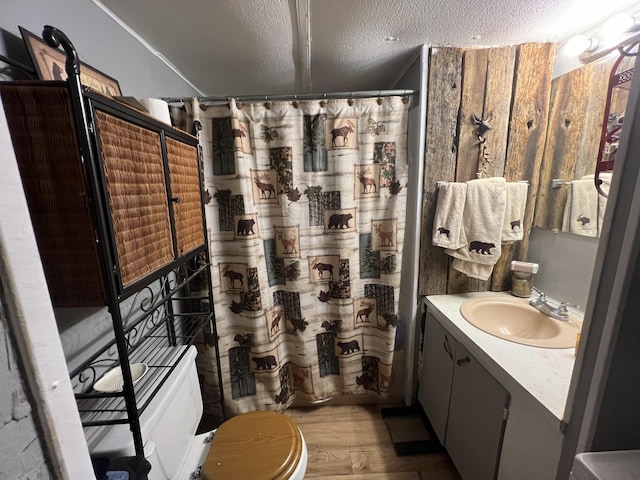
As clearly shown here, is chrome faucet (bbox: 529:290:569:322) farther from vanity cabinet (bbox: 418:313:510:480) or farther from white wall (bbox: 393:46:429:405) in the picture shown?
white wall (bbox: 393:46:429:405)

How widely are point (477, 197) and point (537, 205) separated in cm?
40

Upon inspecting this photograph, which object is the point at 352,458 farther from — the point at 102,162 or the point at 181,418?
the point at 102,162

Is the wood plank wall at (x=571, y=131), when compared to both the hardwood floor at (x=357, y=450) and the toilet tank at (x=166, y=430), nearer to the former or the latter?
the hardwood floor at (x=357, y=450)

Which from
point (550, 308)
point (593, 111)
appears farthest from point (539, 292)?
point (593, 111)

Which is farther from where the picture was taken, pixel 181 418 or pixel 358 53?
pixel 358 53

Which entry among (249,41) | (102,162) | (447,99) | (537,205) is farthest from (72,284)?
(537,205)

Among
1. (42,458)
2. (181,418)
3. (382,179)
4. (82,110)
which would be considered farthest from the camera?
(382,179)

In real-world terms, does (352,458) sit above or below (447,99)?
below

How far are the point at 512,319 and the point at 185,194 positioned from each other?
1.74 meters

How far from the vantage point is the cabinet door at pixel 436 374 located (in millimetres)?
1306

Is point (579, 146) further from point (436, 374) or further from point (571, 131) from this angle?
point (436, 374)

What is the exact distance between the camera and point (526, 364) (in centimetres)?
92

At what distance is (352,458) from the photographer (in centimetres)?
142

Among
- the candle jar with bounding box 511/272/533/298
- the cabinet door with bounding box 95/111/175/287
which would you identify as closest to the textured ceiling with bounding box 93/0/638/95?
the cabinet door with bounding box 95/111/175/287
